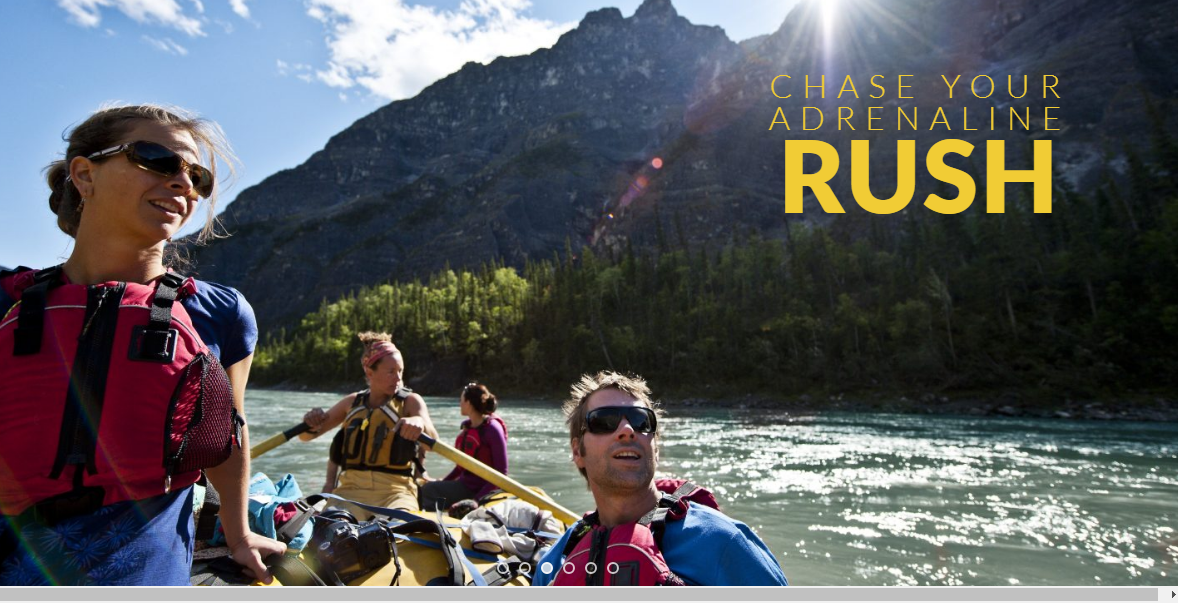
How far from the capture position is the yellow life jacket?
17.5 ft

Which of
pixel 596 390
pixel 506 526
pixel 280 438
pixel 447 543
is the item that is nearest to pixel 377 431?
pixel 280 438

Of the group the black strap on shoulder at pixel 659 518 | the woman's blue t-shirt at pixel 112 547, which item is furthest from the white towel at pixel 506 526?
the woman's blue t-shirt at pixel 112 547

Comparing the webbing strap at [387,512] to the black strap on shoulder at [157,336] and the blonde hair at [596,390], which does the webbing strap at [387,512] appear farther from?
the black strap on shoulder at [157,336]

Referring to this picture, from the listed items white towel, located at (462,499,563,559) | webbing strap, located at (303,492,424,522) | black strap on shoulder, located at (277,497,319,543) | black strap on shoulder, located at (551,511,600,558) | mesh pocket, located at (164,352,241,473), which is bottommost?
white towel, located at (462,499,563,559)

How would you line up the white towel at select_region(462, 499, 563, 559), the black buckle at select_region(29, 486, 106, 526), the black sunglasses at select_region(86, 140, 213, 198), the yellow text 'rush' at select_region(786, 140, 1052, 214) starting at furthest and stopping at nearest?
the yellow text 'rush' at select_region(786, 140, 1052, 214) → the white towel at select_region(462, 499, 563, 559) → the black sunglasses at select_region(86, 140, 213, 198) → the black buckle at select_region(29, 486, 106, 526)

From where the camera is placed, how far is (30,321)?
1315 mm

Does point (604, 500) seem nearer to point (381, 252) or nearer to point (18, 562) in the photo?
point (18, 562)

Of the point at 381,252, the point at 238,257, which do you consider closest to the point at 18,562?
the point at 381,252

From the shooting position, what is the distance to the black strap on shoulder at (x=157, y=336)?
4.61 feet

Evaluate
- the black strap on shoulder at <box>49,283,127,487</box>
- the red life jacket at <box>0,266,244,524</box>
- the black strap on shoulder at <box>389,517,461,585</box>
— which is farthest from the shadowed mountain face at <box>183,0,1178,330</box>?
the black strap on shoulder at <box>49,283,127,487</box>

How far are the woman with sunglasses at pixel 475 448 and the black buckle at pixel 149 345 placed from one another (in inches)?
222

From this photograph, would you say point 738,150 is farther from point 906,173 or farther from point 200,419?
point 200,419

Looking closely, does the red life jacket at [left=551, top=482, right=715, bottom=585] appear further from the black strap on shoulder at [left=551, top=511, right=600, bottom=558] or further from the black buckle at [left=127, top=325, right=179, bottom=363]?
the black buckle at [left=127, top=325, right=179, bottom=363]

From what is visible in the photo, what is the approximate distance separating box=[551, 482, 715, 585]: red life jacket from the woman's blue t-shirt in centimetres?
128
